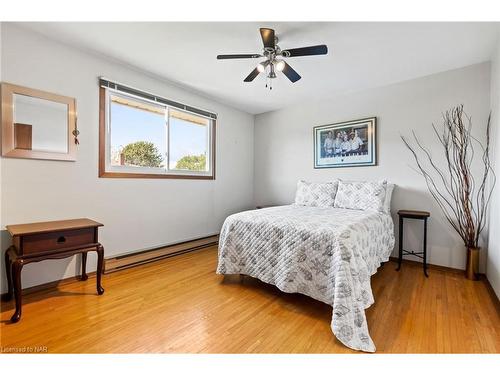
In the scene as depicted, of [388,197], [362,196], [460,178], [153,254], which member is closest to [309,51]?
[362,196]

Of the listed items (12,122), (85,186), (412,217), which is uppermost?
(12,122)

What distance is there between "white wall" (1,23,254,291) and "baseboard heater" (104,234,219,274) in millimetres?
82

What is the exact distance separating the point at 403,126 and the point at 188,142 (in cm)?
300

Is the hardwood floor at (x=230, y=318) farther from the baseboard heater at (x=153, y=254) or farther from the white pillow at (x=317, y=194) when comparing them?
the white pillow at (x=317, y=194)

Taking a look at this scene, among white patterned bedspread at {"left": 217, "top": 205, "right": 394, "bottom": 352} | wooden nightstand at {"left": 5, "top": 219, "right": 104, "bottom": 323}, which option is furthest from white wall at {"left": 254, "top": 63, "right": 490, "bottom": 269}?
wooden nightstand at {"left": 5, "top": 219, "right": 104, "bottom": 323}

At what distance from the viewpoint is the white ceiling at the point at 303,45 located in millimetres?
1985

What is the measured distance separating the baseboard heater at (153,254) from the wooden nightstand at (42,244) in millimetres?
498

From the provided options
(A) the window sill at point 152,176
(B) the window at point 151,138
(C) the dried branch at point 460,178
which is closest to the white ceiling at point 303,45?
(B) the window at point 151,138

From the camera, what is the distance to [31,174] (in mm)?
2105

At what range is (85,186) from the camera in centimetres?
246

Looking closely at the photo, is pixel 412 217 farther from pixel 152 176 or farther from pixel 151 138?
pixel 151 138

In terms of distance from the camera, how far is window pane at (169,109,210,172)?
3.39m

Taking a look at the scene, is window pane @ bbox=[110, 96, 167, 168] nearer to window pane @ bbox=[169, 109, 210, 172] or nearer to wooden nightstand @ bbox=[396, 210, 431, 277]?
window pane @ bbox=[169, 109, 210, 172]

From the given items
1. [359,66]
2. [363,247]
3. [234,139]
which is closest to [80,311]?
[363,247]
